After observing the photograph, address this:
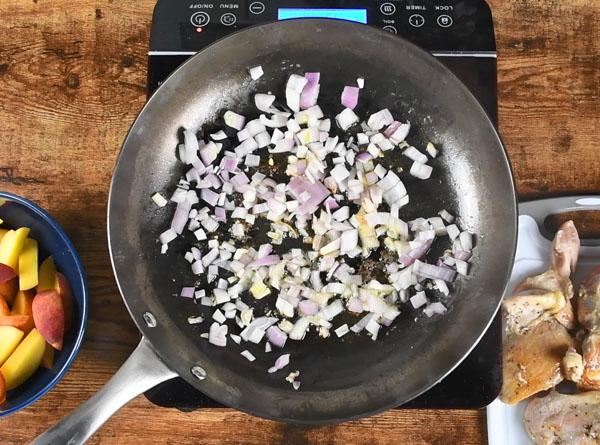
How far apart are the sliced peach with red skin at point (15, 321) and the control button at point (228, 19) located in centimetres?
59

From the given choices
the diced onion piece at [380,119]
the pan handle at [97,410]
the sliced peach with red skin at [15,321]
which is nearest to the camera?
the pan handle at [97,410]

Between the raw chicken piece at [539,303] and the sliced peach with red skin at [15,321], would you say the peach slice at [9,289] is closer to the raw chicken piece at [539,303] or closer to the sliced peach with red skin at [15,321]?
the sliced peach with red skin at [15,321]

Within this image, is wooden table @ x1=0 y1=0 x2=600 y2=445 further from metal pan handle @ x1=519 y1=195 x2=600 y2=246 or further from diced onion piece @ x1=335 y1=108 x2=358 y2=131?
diced onion piece @ x1=335 y1=108 x2=358 y2=131

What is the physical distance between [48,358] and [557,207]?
2.97 feet

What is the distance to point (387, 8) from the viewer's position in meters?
1.23

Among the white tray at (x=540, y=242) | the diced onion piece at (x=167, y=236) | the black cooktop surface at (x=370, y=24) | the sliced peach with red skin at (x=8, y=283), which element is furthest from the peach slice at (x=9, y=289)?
the white tray at (x=540, y=242)

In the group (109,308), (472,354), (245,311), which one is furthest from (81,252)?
(472,354)

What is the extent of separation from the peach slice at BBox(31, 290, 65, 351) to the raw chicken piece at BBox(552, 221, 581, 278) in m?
0.83

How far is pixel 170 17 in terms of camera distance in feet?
4.03

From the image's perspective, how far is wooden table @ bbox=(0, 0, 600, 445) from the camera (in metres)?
1.22

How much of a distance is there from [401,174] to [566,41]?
1.35 feet

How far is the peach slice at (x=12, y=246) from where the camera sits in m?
1.09

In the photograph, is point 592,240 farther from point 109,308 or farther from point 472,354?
point 109,308

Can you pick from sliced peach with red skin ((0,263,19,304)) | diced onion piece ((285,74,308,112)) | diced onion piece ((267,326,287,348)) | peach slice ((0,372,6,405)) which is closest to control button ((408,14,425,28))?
diced onion piece ((285,74,308,112))
